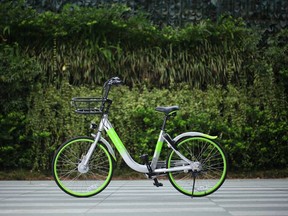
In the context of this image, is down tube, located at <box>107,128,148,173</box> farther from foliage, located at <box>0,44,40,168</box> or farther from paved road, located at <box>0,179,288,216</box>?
foliage, located at <box>0,44,40,168</box>

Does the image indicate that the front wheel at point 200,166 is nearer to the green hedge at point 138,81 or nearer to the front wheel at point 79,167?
the front wheel at point 79,167

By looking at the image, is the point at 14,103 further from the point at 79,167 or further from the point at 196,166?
the point at 196,166

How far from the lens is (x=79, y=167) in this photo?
19.9ft

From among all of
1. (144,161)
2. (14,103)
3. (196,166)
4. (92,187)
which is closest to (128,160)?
(144,161)

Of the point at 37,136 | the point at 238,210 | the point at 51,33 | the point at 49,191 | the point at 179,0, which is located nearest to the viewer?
the point at 238,210

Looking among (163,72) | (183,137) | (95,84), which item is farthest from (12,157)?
(183,137)

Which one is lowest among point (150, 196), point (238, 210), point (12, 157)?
point (12, 157)

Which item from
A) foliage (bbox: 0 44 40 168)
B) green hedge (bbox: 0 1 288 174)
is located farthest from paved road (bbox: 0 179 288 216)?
green hedge (bbox: 0 1 288 174)

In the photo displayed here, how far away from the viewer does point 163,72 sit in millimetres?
10258

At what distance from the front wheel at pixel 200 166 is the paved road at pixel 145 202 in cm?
14

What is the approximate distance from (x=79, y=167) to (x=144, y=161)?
843mm

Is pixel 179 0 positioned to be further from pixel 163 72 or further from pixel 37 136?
pixel 37 136

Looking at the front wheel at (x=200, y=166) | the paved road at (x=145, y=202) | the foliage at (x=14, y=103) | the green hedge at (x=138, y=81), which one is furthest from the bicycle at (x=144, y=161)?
the foliage at (x=14, y=103)

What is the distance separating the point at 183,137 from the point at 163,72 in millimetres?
4268
